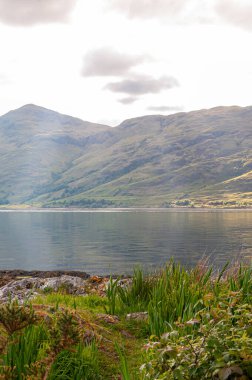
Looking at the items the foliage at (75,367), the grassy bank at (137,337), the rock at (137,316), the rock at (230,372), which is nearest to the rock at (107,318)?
the grassy bank at (137,337)

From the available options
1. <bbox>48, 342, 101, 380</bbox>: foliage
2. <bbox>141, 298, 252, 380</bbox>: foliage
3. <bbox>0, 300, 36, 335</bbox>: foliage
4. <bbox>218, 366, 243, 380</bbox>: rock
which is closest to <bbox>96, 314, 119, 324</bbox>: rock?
<bbox>48, 342, 101, 380</bbox>: foliage

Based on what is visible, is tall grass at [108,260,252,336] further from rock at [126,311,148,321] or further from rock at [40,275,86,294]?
rock at [40,275,86,294]

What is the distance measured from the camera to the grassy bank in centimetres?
517

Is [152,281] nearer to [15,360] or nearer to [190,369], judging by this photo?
[15,360]

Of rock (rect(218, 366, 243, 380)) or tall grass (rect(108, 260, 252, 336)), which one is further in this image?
tall grass (rect(108, 260, 252, 336))

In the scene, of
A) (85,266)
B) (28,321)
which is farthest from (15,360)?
(85,266)

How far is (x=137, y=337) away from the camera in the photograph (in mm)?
10570

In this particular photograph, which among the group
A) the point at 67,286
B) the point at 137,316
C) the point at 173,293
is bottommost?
the point at 67,286

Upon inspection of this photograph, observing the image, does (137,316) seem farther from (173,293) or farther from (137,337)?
(173,293)

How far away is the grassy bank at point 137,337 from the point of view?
17.0 ft

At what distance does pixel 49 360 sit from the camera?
5594 millimetres

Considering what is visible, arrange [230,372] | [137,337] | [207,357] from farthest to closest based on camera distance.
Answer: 1. [137,337]
2. [207,357]
3. [230,372]

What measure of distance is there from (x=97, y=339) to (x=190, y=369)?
4.40m

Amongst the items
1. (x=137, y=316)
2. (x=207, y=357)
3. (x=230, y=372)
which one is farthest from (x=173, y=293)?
(x=230, y=372)
